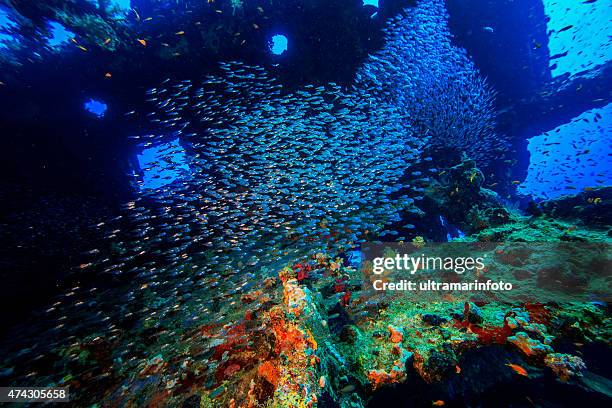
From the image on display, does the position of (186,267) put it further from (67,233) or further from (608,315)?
(608,315)

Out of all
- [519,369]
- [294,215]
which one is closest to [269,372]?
[519,369]

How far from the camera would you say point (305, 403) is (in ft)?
9.82

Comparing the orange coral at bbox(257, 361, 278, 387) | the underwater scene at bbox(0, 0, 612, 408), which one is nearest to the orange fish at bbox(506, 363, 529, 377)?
the underwater scene at bbox(0, 0, 612, 408)

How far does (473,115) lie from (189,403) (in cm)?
1791

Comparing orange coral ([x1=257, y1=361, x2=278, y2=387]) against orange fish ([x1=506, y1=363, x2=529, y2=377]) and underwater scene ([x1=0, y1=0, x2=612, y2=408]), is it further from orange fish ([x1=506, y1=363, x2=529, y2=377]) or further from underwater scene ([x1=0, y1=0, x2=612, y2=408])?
orange fish ([x1=506, y1=363, x2=529, y2=377])

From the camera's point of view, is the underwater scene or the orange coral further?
the underwater scene

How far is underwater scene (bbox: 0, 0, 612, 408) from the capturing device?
4.96 m

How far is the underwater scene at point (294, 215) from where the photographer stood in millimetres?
4965

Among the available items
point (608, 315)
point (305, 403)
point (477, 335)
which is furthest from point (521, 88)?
point (305, 403)

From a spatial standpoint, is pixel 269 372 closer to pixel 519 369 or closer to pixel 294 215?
pixel 519 369

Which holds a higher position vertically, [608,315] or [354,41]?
[354,41]

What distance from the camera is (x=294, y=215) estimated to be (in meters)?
11.4

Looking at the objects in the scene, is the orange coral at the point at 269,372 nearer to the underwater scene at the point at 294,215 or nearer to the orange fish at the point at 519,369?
the underwater scene at the point at 294,215

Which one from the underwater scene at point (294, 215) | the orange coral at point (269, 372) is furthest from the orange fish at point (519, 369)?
the orange coral at point (269, 372)
